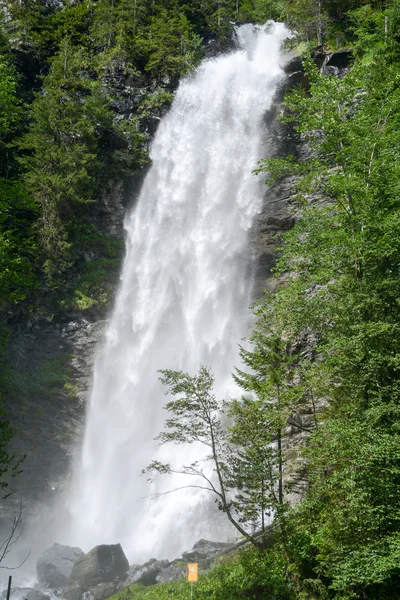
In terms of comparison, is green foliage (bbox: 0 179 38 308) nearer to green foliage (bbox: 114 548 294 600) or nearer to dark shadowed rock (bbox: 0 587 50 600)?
dark shadowed rock (bbox: 0 587 50 600)

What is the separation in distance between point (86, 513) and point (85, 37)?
28697mm

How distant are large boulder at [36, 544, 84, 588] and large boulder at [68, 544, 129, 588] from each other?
0.61 metres

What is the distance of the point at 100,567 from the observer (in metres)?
13.4

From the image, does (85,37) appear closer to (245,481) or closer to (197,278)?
(197,278)

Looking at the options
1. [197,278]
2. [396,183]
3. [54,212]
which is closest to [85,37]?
[54,212]

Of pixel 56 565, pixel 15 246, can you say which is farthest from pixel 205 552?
pixel 15 246

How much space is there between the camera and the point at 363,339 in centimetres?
807

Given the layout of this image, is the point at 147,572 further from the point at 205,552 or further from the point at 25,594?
the point at 25,594

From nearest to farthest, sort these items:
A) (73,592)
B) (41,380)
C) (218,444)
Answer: (218,444) < (73,592) < (41,380)

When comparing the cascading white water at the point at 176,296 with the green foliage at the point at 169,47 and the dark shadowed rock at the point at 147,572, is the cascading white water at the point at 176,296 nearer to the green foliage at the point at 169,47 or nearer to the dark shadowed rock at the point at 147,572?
the green foliage at the point at 169,47

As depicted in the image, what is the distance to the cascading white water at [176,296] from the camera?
17.5 meters

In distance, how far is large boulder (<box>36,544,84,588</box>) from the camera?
46.4 ft

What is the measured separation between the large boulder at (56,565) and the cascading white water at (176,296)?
5.98ft

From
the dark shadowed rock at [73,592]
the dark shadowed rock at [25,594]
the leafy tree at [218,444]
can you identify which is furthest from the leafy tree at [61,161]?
the leafy tree at [218,444]
